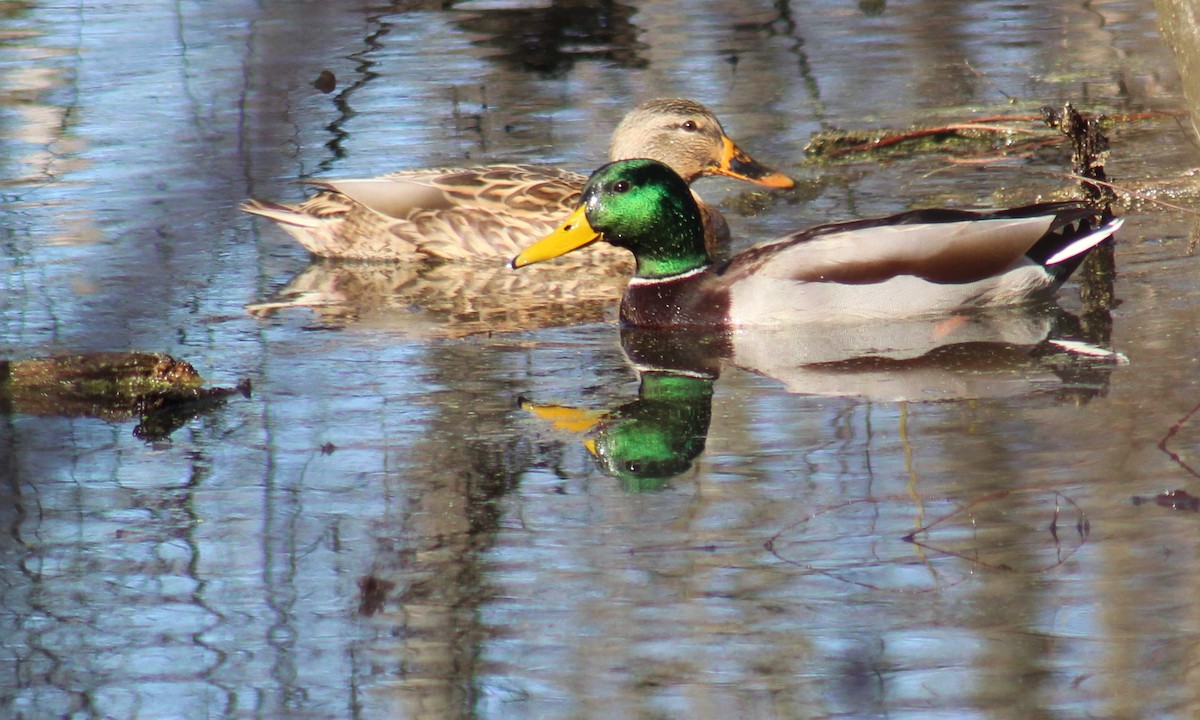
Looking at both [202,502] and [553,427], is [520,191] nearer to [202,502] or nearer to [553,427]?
[553,427]

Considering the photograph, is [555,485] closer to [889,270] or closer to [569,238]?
[889,270]

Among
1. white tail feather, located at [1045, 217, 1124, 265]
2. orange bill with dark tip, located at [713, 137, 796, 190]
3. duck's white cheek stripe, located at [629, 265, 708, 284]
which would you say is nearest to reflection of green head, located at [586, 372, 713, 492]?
duck's white cheek stripe, located at [629, 265, 708, 284]

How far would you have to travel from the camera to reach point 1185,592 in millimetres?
4582

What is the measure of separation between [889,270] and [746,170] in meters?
2.11

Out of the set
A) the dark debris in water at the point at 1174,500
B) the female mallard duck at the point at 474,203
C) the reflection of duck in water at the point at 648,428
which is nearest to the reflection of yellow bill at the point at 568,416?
the reflection of duck in water at the point at 648,428

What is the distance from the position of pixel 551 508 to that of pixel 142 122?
6955mm

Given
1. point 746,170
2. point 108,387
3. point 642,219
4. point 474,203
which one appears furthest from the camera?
point 746,170

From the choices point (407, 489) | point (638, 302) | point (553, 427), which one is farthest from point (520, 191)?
point (407, 489)

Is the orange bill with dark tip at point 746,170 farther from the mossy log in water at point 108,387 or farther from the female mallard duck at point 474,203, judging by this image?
the mossy log in water at point 108,387

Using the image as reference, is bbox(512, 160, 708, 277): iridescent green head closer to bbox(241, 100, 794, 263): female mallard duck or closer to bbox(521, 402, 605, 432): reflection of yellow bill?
bbox(241, 100, 794, 263): female mallard duck

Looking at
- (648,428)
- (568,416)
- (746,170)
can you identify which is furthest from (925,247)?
(746,170)

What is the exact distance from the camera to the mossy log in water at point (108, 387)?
6.74m

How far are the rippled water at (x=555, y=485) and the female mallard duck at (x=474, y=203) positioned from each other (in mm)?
264

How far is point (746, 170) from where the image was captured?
31.9 ft
